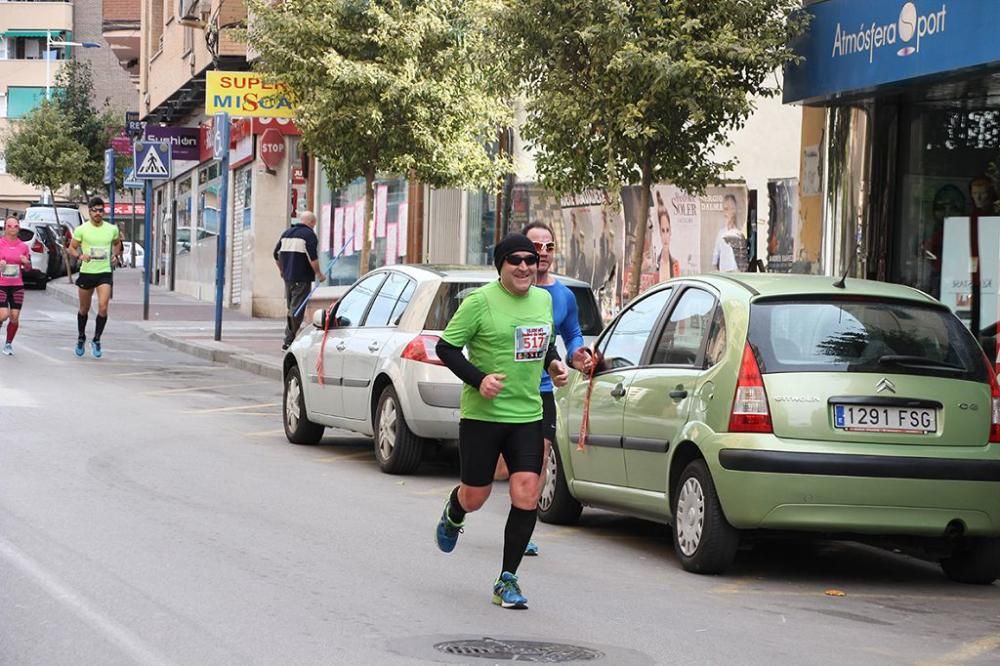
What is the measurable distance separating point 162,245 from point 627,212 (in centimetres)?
3585

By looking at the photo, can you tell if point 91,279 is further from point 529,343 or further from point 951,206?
point 529,343

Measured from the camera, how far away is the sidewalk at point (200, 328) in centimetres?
2370

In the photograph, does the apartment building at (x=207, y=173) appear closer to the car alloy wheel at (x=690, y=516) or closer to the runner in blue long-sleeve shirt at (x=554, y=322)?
the runner in blue long-sleeve shirt at (x=554, y=322)

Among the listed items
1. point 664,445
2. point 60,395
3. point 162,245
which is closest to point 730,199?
point 60,395

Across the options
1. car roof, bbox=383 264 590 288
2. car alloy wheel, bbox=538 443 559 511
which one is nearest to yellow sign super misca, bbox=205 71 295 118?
car roof, bbox=383 264 590 288

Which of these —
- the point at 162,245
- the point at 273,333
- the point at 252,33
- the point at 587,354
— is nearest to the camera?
the point at 587,354

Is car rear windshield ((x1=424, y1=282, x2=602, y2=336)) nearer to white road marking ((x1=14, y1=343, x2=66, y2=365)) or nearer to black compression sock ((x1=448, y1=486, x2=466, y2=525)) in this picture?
black compression sock ((x1=448, y1=486, x2=466, y2=525))

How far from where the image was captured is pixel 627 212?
21.1 meters

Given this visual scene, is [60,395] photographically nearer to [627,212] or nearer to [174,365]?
[174,365]

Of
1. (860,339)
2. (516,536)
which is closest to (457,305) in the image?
(860,339)

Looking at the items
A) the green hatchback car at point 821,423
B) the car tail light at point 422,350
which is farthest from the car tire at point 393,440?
the green hatchback car at point 821,423

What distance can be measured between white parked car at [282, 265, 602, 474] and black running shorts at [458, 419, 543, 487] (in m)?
4.29

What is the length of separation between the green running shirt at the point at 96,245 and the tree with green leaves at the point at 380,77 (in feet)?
9.62

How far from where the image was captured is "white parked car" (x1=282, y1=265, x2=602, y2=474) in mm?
12508
